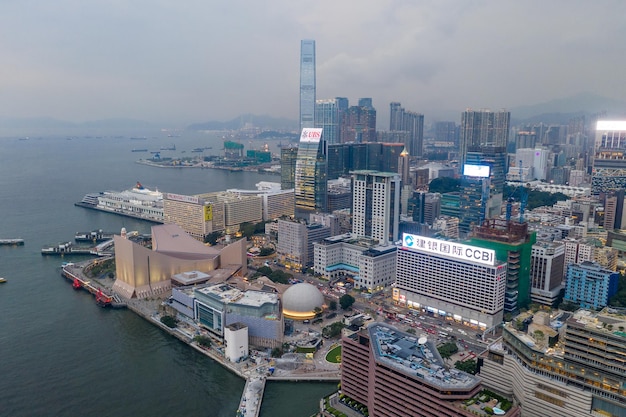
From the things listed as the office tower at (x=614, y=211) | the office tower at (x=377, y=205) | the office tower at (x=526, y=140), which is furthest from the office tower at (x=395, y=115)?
the office tower at (x=377, y=205)

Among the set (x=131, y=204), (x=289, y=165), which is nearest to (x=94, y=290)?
(x=131, y=204)

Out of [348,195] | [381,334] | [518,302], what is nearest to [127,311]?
[381,334]

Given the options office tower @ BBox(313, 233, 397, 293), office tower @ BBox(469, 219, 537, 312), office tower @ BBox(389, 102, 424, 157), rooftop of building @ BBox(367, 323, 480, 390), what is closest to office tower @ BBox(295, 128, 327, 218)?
office tower @ BBox(313, 233, 397, 293)

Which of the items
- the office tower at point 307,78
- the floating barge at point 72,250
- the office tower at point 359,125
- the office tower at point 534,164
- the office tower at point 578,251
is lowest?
the floating barge at point 72,250

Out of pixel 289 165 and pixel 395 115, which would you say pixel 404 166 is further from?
pixel 395 115

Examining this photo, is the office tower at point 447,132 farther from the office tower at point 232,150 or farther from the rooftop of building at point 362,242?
the rooftop of building at point 362,242
